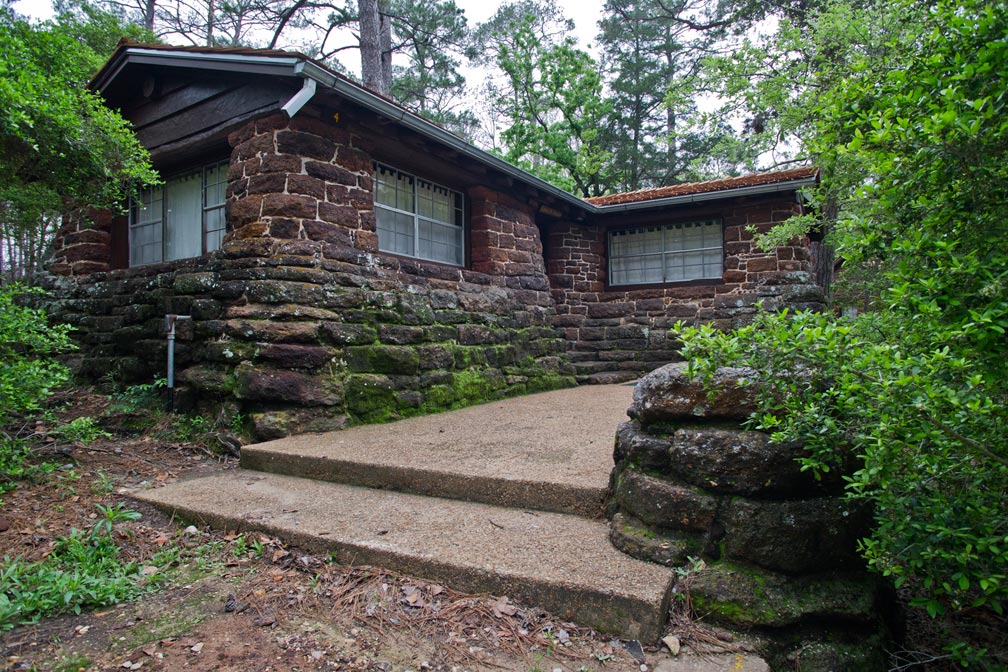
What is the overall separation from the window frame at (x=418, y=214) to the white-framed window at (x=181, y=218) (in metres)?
1.53

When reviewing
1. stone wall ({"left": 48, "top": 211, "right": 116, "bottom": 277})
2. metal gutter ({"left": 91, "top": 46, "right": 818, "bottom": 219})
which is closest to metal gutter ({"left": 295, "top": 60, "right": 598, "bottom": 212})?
Answer: metal gutter ({"left": 91, "top": 46, "right": 818, "bottom": 219})

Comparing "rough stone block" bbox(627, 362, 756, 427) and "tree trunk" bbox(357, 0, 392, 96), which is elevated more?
"tree trunk" bbox(357, 0, 392, 96)

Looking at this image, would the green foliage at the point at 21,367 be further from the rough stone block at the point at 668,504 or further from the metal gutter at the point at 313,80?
the rough stone block at the point at 668,504

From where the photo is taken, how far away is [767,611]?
6.70 ft

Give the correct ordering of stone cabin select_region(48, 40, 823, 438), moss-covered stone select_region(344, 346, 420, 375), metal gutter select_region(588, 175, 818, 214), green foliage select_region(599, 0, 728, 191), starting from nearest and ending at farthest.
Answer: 1. stone cabin select_region(48, 40, 823, 438)
2. moss-covered stone select_region(344, 346, 420, 375)
3. metal gutter select_region(588, 175, 818, 214)
4. green foliage select_region(599, 0, 728, 191)

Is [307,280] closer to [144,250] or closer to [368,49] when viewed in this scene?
[144,250]

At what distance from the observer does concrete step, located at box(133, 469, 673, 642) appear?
204 centimetres

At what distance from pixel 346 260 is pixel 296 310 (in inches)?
30.7

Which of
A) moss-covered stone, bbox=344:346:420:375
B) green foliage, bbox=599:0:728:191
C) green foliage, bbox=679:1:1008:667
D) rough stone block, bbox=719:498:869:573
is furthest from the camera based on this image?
green foliage, bbox=599:0:728:191

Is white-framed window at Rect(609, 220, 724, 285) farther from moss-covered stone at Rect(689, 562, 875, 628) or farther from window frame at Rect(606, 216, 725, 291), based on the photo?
moss-covered stone at Rect(689, 562, 875, 628)

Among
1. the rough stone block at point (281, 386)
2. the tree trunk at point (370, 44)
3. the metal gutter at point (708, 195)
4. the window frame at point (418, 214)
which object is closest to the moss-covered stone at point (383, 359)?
the rough stone block at point (281, 386)

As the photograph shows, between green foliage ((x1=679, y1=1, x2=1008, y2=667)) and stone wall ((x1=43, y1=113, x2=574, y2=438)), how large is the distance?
3.76 metres

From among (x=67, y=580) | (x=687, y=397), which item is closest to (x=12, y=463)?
(x=67, y=580)

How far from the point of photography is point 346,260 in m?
5.26
